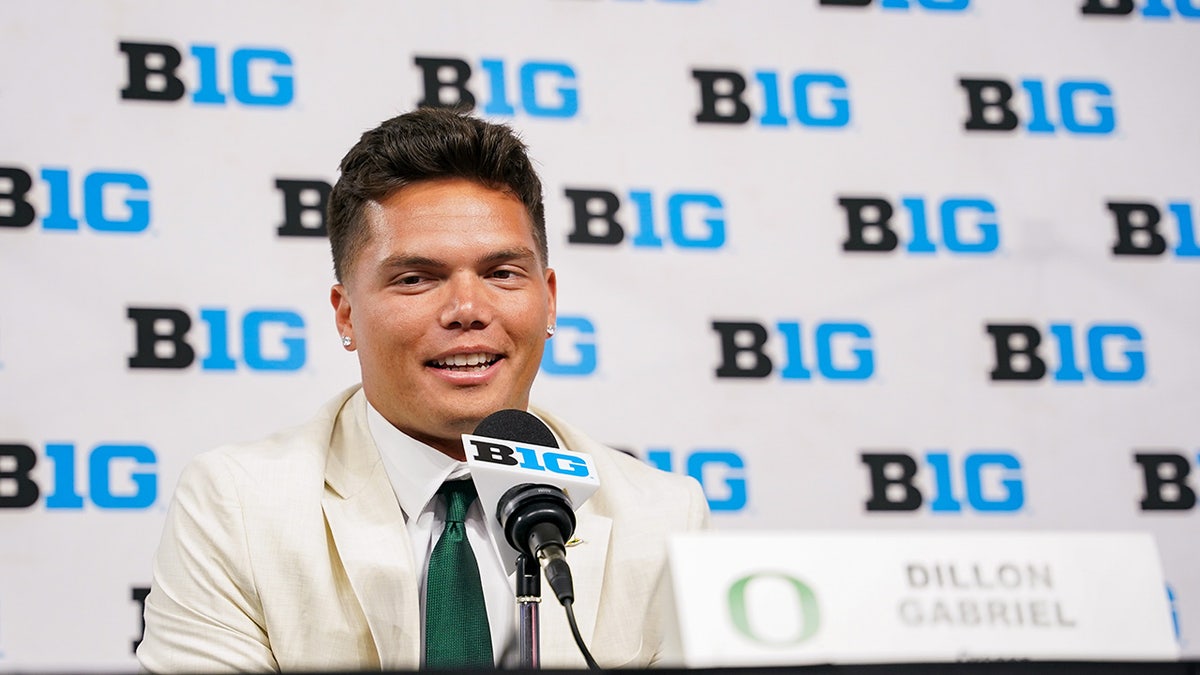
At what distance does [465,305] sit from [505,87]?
1.33 m

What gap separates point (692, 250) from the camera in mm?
3455

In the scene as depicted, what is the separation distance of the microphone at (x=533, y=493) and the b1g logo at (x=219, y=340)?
1.70 meters

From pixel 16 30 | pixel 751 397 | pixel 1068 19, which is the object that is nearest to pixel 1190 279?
pixel 1068 19

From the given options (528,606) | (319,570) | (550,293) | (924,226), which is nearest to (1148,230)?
(924,226)

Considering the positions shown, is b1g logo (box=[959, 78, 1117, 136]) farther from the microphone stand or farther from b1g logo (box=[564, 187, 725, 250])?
the microphone stand

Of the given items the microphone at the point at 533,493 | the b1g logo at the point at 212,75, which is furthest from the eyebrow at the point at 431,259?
the b1g logo at the point at 212,75

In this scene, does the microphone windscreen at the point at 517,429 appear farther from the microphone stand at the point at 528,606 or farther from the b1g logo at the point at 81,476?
the b1g logo at the point at 81,476

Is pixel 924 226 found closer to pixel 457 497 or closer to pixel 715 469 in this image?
pixel 715 469

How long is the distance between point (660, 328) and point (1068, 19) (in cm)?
149

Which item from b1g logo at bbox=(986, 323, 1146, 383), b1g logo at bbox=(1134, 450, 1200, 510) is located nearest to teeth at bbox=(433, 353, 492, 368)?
b1g logo at bbox=(986, 323, 1146, 383)

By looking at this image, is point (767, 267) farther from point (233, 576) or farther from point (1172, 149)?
point (233, 576)

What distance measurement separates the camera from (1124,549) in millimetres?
1349

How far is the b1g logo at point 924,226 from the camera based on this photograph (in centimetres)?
356

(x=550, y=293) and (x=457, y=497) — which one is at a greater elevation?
(x=550, y=293)
